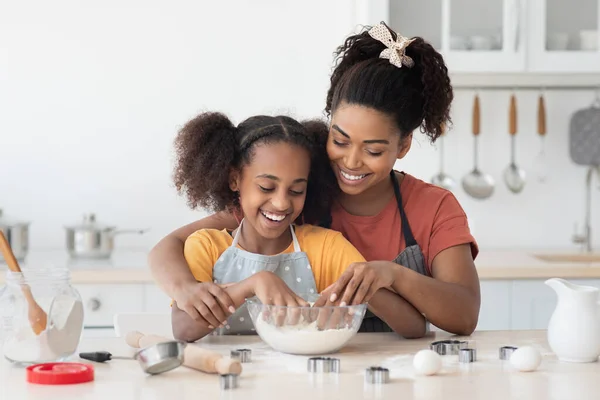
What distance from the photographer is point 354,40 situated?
204 centimetres

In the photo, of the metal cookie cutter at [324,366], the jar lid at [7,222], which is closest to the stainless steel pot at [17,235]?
the jar lid at [7,222]

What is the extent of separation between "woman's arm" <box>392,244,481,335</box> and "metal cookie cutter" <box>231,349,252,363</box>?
326mm

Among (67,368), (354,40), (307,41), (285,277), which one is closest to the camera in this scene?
(67,368)

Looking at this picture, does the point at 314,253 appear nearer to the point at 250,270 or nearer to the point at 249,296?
the point at 250,270

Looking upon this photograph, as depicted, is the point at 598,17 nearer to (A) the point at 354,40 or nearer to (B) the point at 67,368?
(A) the point at 354,40

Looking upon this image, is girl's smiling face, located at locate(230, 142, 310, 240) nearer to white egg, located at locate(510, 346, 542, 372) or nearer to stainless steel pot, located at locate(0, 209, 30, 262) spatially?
white egg, located at locate(510, 346, 542, 372)

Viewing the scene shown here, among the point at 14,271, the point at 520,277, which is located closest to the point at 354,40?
the point at 14,271

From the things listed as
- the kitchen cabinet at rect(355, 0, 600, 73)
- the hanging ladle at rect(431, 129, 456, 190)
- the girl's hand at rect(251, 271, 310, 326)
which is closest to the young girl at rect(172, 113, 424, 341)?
the girl's hand at rect(251, 271, 310, 326)

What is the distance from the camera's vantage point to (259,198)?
1818 mm

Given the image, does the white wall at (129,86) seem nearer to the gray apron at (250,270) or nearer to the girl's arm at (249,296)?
the gray apron at (250,270)

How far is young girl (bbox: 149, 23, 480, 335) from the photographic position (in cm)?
177

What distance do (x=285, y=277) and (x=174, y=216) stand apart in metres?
1.73

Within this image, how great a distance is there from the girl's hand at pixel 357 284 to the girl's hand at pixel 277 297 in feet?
0.20

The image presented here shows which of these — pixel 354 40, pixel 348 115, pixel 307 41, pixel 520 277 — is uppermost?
pixel 307 41
